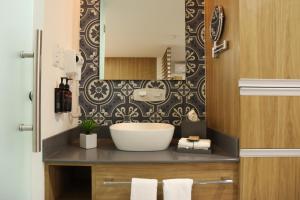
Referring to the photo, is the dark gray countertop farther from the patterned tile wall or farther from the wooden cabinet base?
the patterned tile wall

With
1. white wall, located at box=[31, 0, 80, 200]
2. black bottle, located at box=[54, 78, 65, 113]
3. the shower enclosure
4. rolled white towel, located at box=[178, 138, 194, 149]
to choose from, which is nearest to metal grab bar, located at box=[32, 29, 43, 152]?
the shower enclosure

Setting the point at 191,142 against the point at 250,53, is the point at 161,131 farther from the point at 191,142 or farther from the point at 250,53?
the point at 250,53

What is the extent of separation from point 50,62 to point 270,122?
1.23m

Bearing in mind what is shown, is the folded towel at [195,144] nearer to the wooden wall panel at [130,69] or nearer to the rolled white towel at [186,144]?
the rolled white towel at [186,144]

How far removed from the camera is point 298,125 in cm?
139

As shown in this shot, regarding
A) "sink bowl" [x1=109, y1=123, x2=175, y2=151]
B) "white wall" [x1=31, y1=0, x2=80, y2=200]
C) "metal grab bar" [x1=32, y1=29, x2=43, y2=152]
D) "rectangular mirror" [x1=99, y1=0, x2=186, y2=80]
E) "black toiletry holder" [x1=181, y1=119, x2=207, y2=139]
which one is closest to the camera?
"metal grab bar" [x1=32, y1=29, x2=43, y2=152]

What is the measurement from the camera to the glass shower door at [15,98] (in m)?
1.05

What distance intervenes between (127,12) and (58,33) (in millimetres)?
601

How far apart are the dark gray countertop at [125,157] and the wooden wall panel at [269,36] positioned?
488 mm

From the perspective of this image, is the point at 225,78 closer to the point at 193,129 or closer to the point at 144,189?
the point at 193,129

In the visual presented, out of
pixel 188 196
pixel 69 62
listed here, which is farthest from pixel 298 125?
pixel 69 62

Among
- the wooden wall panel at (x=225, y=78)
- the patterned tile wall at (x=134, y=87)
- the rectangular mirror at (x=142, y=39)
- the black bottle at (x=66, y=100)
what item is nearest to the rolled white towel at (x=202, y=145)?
the wooden wall panel at (x=225, y=78)

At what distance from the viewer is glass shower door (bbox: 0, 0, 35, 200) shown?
3.44ft

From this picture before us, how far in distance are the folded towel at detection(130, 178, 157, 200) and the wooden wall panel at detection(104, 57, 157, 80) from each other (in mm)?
894
